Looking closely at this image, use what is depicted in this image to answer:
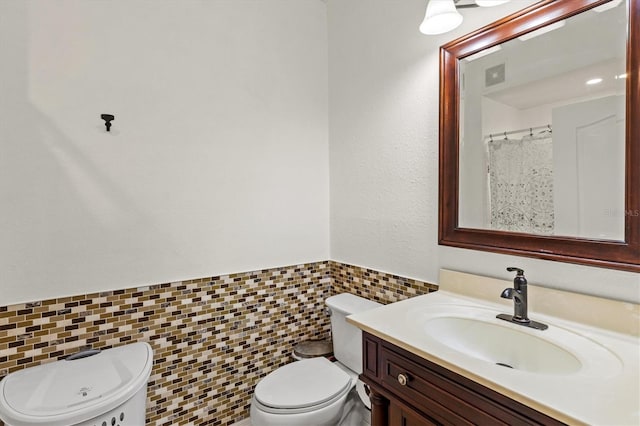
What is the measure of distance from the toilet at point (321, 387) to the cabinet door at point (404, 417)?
1.19 feet

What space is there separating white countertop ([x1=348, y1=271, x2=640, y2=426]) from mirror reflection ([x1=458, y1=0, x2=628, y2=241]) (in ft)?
0.79

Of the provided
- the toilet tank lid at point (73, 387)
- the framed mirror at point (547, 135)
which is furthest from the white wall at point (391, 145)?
the toilet tank lid at point (73, 387)

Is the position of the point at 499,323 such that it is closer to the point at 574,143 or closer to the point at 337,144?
the point at 574,143

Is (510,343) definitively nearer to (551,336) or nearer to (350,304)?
(551,336)

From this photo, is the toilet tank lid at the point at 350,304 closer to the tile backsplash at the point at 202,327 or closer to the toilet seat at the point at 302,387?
the tile backsplash at the point at 202,327

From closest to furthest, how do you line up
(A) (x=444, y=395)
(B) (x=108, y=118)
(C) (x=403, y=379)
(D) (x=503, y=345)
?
(A) (x=444, y=395) < (C) (x=403, y=379) < (D) (x=503, y=345) < (B) (x=108, y=118)

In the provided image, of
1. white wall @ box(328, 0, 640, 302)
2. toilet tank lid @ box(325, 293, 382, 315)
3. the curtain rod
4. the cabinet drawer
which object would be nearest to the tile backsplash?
toilet tank lid @ box(325, 293, 382, 315)

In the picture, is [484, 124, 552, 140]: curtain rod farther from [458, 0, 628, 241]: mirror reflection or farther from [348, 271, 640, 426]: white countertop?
[348, 271, 640, 426]: white countertop

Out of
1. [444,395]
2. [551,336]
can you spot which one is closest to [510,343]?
[551,336]

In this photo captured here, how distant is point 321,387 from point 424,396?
26.4 inches

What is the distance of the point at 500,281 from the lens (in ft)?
3.96

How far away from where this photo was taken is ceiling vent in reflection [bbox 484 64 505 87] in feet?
4.03

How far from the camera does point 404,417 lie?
984mm

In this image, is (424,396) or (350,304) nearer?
(424,396)
